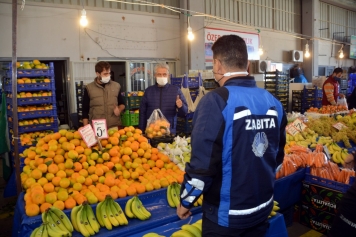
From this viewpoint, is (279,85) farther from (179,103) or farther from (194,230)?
(194,230)

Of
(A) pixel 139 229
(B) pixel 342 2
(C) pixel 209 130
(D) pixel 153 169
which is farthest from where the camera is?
(B) pixel 342 2

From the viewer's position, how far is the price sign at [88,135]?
3.04m

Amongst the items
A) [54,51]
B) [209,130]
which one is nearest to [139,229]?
[209,130]

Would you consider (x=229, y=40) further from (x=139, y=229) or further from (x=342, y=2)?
(x=342, y=2)

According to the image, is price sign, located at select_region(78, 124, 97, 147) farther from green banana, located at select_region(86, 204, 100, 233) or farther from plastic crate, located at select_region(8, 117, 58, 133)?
plastic crate, located at select_region(8, 117, 58, 133)

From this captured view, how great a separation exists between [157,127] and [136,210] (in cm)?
183

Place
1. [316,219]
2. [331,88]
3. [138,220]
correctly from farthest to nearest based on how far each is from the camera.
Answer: [331,88]
[316,219]
[138,220]

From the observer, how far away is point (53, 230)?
2.16 metres

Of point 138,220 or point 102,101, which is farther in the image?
point 102,101

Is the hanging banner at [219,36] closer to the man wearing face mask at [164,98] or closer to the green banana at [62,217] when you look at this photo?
the man wearing face mask at [164,98]

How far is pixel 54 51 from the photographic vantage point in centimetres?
847

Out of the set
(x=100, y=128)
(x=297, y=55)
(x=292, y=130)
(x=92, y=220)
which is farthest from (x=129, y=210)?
(x=297, y=55)

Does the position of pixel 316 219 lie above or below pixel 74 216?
below

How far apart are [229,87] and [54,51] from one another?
783cm
